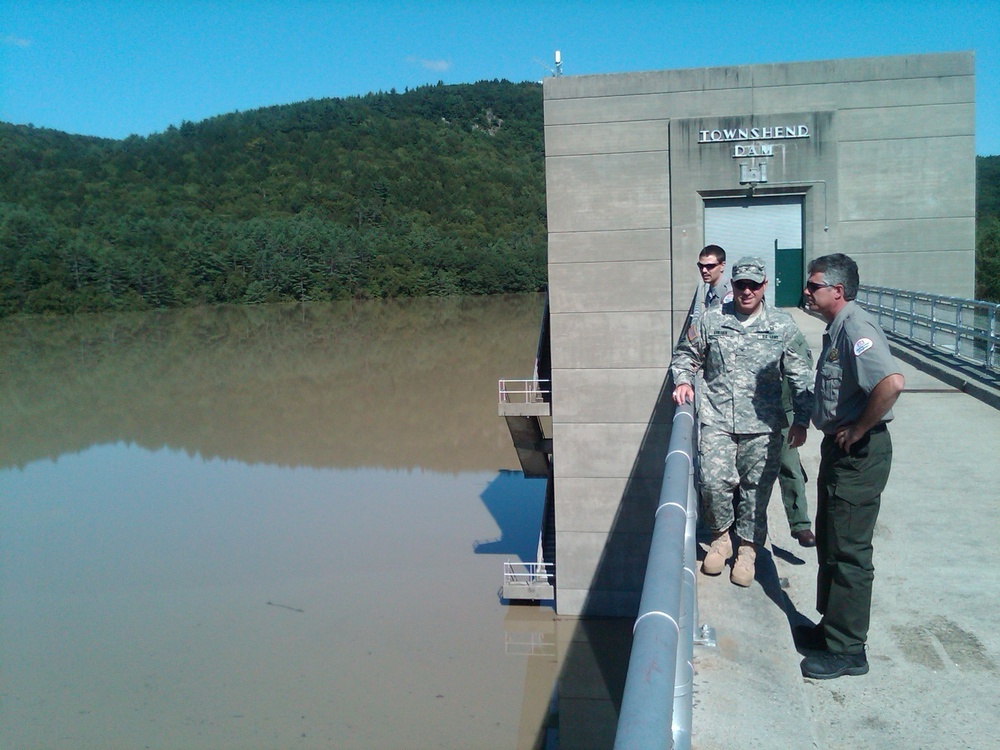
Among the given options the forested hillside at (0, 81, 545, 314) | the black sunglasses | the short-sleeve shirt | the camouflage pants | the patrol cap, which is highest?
the forested hillside at (0, 81, 545, 314)

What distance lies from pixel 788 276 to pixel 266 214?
7711cm

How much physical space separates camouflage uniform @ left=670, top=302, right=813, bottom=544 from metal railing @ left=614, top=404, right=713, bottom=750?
2.77 ft

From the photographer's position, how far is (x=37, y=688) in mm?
13938

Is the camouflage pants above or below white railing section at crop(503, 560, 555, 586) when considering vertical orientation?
above

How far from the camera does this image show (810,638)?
3.74 metres

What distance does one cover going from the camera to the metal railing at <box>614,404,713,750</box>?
176 cm

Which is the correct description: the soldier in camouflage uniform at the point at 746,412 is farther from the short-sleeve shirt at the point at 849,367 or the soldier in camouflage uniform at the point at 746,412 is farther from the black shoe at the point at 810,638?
the short-sleeve shirt at the point at 849,367

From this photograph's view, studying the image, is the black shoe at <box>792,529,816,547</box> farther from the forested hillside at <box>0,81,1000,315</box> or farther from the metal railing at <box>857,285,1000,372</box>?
the forested hillside at <box>0,81,1000,315</box>

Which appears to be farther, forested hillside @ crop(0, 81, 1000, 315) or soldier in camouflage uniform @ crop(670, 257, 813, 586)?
forested hillside @ crop(0, 81, 1000, 315)

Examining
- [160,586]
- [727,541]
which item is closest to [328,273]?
[160,586]

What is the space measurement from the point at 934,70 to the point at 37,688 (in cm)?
1676

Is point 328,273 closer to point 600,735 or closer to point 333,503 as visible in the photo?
point 333,503

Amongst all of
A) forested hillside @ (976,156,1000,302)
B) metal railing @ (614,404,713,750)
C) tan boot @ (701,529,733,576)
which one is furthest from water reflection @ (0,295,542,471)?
metal railing @ (614,404,713,750)

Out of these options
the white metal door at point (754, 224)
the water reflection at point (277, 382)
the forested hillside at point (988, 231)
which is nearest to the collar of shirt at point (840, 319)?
the white metal door at point (754, 224)
